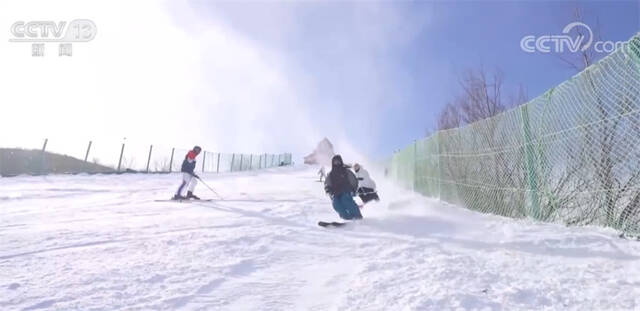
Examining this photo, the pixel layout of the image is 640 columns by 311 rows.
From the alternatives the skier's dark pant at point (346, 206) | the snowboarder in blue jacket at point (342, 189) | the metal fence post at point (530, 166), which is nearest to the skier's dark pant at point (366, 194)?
the snowboarder in blue jacket at point (342, 189)

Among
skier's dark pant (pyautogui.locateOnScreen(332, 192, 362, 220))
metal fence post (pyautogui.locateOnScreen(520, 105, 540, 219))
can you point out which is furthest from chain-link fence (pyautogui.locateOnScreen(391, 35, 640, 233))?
skier's dark pant (pyautogui.locateOnScreen(332, 192, 362, 220))

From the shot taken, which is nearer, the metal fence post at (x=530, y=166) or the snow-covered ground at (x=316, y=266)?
the snow-covered ground at (x=316, y=266)

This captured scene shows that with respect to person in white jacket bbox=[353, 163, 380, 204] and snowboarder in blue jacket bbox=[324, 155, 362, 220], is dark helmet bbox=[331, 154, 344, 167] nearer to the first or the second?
snowboarder in blue jacket bbox=[324, 155, 362, 220]

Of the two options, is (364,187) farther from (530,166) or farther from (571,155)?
(571,155)

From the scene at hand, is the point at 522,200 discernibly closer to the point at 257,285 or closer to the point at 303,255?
the point at 303,255

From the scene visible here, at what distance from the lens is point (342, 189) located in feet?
21.7

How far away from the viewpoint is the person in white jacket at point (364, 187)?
855 centimetres

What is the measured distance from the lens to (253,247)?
14.2ft

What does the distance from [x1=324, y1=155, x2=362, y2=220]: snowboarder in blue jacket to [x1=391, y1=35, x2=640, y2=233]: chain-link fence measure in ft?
8.67

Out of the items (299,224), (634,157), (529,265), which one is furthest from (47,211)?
(634,157)

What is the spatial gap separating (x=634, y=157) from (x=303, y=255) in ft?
13.1

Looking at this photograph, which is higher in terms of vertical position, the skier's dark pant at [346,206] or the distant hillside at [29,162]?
the distant hillside at [29,162]

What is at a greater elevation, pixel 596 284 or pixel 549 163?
pixel 549 163

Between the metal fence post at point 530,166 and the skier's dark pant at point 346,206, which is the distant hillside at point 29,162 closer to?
the skier's dark pant at point 346,206
